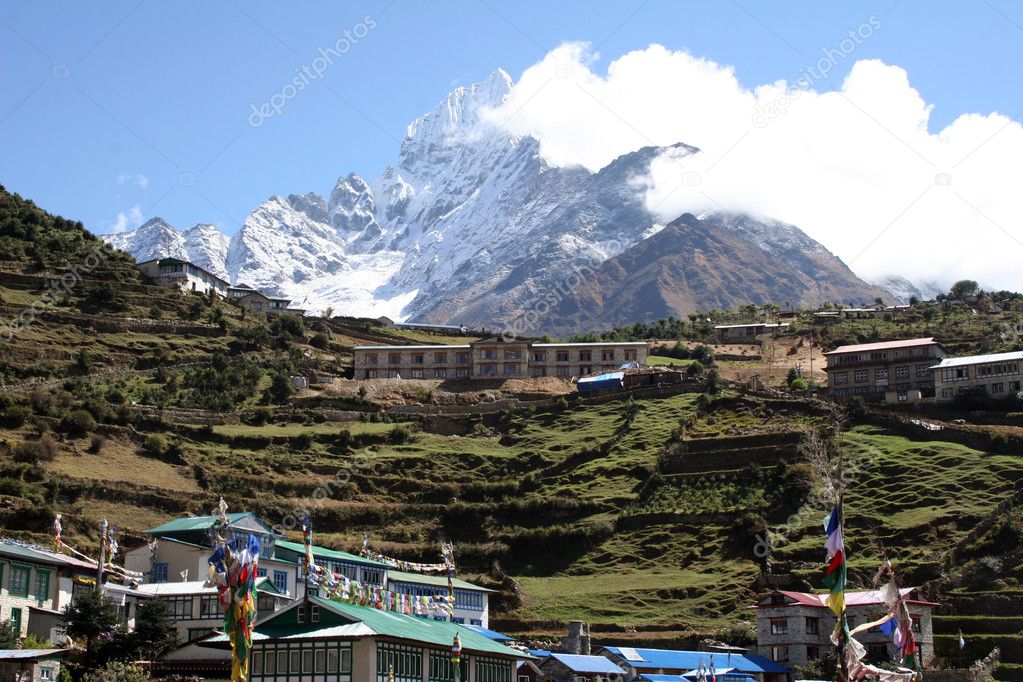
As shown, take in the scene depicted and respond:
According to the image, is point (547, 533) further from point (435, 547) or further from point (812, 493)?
point (812, 493)

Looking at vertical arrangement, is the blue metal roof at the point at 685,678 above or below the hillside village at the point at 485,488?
below

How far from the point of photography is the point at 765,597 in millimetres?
91562

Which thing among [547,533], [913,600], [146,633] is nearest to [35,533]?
[146,633]

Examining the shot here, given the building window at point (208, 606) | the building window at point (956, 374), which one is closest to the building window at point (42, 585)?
the building window at point (208, 606)

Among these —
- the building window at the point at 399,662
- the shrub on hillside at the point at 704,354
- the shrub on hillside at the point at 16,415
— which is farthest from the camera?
the shrub on hillside at the point at 704,354

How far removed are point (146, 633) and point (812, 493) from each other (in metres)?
63.2

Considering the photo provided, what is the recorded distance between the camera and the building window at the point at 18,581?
62.8m

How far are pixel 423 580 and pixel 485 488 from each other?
106ft

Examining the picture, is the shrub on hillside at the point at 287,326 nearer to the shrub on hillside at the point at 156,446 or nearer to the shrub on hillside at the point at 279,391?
the shrub on hillside at the point at 279,391

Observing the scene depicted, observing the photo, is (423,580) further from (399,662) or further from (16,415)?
(16,415)

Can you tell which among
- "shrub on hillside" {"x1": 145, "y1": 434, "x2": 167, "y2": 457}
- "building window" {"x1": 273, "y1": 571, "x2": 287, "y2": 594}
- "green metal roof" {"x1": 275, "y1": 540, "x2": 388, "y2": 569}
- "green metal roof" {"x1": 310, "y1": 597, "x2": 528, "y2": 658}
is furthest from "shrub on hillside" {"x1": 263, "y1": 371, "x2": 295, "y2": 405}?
"green metal roof" {"x1": 310, "y1": 597, "x2": 528, "y2": 658}

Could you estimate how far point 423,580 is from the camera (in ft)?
298

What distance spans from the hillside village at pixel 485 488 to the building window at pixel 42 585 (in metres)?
0.19

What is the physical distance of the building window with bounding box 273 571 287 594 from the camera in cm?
7770
